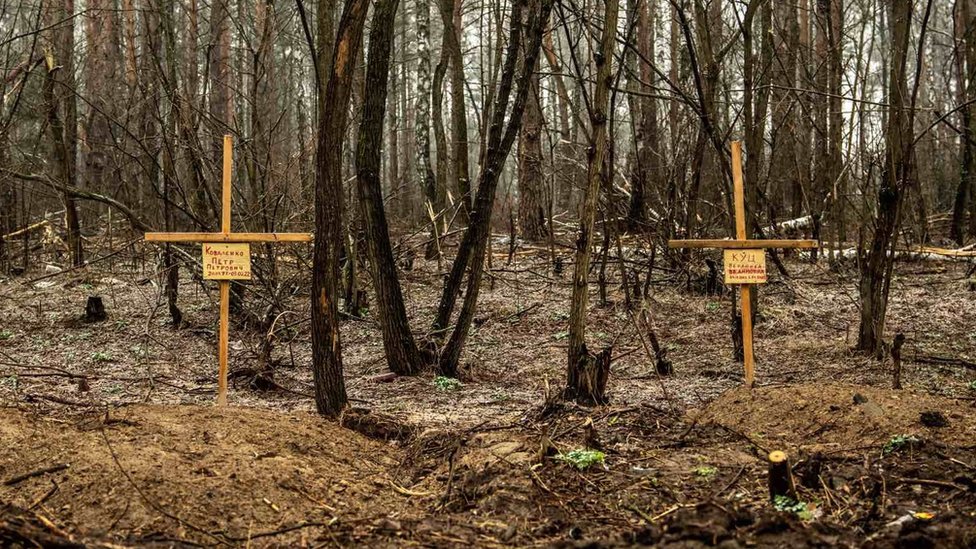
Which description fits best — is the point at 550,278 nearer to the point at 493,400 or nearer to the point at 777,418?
the point at 493,400

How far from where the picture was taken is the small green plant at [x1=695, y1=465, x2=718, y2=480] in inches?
154

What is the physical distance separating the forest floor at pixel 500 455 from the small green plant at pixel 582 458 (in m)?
0.03

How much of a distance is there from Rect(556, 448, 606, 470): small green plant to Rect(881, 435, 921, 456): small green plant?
4.52ft

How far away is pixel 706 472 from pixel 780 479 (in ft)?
1.66

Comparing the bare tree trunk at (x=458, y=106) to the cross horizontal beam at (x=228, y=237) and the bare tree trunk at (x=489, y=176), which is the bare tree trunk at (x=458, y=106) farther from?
the cross horizontal beam at (x=228, y=237)

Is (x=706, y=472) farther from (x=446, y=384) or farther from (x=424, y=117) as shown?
(x=424, y=117)

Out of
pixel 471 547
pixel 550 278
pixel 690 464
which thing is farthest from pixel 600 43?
pixel 550 278

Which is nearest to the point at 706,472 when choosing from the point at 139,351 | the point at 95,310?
the point at 139,351

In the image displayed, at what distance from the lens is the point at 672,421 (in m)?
4.96

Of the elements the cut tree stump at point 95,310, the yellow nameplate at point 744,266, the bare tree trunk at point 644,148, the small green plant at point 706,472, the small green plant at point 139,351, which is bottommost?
the small green plant at point 706,472

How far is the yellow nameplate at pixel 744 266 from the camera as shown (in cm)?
577

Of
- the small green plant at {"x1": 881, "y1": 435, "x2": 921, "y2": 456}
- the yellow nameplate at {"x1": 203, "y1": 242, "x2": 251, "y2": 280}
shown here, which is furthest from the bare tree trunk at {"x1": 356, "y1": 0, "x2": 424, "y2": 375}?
the small green plant at {"x1": 881, "y1": 435, "x2": 921, "y2": 456}

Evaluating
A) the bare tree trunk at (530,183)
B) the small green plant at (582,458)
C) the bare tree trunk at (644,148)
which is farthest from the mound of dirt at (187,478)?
the bare tree trunk at (530,183)

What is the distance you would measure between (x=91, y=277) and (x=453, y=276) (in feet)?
20.6
